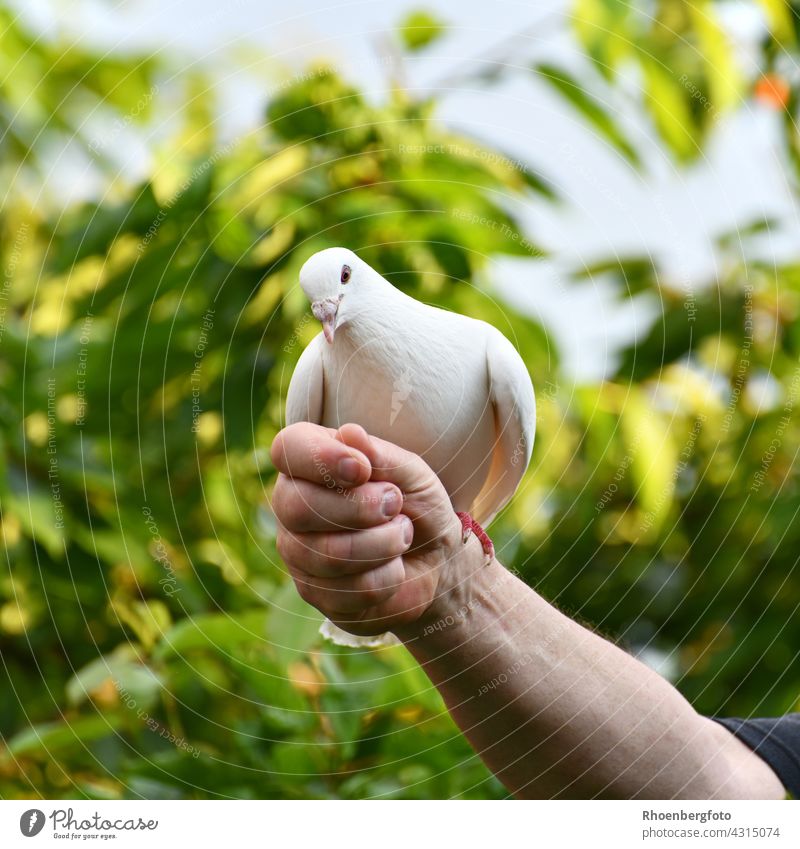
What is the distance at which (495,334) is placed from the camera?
57 centimetres

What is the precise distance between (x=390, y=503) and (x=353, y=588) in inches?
1.9

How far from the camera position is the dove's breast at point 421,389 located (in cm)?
51

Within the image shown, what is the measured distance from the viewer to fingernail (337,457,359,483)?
488 millimetres

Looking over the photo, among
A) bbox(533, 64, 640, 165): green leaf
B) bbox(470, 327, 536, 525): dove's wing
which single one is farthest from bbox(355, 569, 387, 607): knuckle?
bbox(533, 64, 640, 165): green leaf

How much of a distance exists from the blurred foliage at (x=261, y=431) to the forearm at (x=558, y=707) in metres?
0.09

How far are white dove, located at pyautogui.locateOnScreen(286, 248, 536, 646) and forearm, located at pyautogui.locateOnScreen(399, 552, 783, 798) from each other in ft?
0.18

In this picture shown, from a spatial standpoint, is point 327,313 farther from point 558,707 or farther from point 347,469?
point 558,707

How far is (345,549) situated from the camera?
512 millimetres

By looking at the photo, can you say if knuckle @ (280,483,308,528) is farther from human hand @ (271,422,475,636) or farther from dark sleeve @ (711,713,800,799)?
dark sleeve @ (711,713,800,799)

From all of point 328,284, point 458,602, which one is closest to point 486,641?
point 458,602

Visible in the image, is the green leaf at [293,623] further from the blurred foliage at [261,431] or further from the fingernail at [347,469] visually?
the fingernail at [347,469]
